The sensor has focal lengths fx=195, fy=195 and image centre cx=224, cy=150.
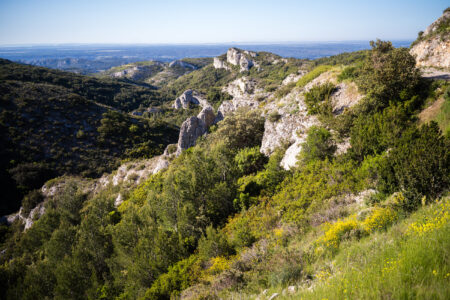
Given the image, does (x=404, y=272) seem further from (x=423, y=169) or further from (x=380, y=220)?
(x=423, y=169)

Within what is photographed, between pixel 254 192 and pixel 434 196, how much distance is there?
9497 millimetres

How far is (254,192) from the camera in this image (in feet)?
46.4

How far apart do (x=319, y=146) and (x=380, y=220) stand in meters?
7.48

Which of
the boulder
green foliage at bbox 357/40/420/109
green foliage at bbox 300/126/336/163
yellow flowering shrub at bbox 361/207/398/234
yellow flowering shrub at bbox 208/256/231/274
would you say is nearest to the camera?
yellow flowering shrub at bbox 361/207/398/234

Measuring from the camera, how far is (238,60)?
16025 cm

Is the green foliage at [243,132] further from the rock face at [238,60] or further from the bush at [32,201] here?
the rock face at [238,60]

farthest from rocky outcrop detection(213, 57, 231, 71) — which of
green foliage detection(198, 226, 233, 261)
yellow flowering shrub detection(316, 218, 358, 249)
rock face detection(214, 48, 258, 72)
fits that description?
yellow flowering shrub detection(316, 218, 358, 249)

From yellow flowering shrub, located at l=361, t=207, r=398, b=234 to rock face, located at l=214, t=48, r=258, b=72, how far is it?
505 ft

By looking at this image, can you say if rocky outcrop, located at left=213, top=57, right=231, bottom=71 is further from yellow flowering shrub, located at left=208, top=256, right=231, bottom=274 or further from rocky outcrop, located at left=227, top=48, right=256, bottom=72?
yellow flowering shrub, located at left=208, top=256, right=231, bottom=274

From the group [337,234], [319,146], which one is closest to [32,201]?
[319,146]

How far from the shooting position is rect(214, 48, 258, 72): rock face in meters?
147

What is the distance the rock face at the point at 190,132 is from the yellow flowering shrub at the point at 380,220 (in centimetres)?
2983

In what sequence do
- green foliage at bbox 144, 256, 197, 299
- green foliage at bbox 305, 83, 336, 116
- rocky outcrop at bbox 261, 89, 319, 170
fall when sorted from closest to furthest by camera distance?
green foliage at bbox 144, 256, 197, 299
rocky outcrop at bbox 261, 89, 319, 170
green foliage at bbox 305, 83, 336, 116

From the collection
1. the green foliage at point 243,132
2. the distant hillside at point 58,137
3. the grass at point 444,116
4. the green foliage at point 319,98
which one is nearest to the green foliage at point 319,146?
the green foliage at point 319,98
